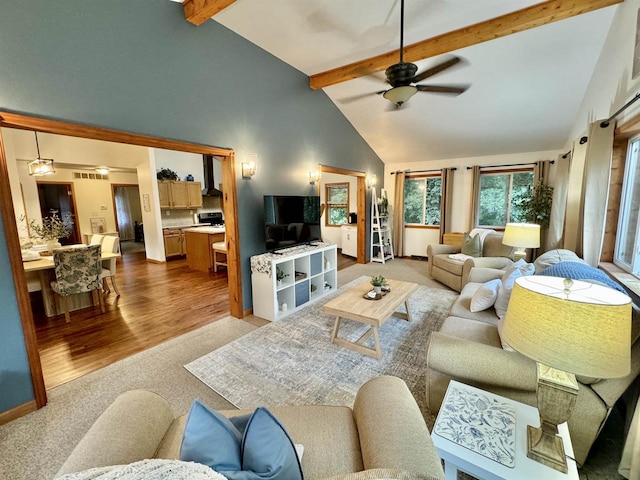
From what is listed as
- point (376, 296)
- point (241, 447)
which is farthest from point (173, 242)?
point (241, 447)

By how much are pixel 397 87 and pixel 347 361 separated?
8.37ft

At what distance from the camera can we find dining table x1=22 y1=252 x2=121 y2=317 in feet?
11.2

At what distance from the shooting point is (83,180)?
25.3 ft

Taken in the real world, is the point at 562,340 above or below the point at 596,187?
below

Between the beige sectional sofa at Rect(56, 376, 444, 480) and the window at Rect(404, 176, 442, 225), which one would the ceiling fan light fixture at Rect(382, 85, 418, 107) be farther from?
the window at Rect(404, 176, 442, 225)

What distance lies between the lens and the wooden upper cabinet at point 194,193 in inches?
280

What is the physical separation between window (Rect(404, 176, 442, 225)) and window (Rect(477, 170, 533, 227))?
3.10 ft

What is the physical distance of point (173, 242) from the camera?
6789mm

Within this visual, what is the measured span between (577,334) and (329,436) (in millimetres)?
1041

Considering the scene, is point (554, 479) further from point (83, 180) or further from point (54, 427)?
point (83, 180)

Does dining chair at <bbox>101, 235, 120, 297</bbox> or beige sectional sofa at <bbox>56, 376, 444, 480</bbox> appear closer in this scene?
beige sectional sofa at <bbox>56, 376, 444, 480</bbox>

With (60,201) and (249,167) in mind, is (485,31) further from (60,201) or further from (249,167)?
(60,201)

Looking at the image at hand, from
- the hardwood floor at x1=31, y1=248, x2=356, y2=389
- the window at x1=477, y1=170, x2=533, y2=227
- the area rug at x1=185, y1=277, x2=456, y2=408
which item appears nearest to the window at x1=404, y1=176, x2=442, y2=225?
the window at x1=477, y1=170, x2=533, y2=227

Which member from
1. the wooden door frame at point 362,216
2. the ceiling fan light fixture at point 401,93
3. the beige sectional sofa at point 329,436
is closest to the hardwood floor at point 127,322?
the beige sectional sofa at point 329,436
